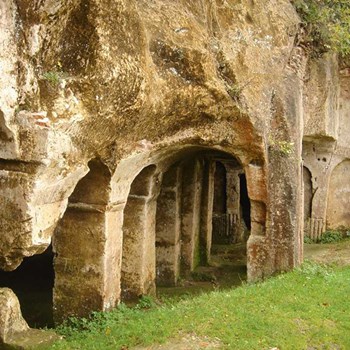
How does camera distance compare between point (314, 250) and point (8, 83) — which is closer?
point (8, 83)

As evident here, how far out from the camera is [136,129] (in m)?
8.19

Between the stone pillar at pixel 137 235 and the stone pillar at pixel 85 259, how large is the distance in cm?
136

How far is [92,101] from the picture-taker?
22.3 ft

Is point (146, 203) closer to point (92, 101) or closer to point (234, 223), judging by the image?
point (92, 101)

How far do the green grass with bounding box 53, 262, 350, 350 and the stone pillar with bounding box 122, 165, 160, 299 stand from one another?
1295 millimetres

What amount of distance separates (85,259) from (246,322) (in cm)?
277

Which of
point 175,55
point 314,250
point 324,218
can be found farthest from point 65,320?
point 324,218

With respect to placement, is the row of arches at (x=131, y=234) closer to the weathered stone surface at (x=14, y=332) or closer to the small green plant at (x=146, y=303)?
the small green plant at (x=146, y=303)

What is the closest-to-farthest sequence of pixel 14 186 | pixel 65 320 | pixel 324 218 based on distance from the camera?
pixel 14 186, pixel 65 320, pixel 324 218

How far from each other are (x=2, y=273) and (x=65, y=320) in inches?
133

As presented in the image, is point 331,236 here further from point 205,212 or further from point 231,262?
point 205,212

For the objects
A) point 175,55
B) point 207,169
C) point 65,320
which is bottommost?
point 65,320

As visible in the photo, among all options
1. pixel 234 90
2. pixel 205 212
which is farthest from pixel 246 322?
pixel 205 212

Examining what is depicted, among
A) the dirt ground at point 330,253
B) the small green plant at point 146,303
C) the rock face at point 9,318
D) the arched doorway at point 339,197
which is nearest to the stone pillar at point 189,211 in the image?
the dirt ground at point 330,253
